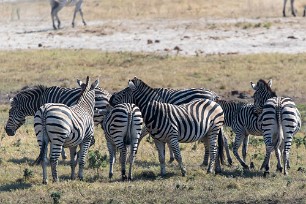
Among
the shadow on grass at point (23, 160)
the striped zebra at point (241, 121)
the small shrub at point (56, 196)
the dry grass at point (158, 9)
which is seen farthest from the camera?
the dry grass at point (158, 9)

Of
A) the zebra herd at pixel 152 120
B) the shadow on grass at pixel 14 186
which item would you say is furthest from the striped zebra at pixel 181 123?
the shadow on grass at pixel 14 186

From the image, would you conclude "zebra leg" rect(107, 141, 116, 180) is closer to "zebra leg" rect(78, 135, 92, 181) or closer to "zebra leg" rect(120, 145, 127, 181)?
"zebra leg" rect(120, 145, 127, 181)

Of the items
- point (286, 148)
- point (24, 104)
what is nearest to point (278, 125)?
point (286, 148)

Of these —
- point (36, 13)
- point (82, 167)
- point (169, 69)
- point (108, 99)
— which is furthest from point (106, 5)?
point (82, 167)

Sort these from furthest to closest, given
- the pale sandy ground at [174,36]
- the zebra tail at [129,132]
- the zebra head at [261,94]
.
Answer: the pale sandy ground at [174,36] < the zebra head at [261,94] < the zebra tail at [129,132]

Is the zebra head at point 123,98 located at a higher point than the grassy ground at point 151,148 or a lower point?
higher

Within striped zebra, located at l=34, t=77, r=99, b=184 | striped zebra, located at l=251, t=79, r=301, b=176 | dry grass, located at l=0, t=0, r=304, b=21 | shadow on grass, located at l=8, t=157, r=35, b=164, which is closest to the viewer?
striped zebra, located at l=34, t=77, r=99, b=184

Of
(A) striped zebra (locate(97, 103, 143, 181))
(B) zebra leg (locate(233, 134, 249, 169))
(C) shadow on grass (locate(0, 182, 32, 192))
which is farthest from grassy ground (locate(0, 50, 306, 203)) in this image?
(A) striped zebra (locate(97, 103, 143, 181))

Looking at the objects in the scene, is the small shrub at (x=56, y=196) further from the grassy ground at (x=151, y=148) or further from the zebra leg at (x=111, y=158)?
the zebra leg at (x=111, y=158)

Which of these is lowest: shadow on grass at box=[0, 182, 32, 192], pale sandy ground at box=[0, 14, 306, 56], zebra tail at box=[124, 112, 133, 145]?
shadow on grass at box=[0, 182, 32, 192]

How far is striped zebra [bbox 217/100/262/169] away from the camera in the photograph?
18.7 metres

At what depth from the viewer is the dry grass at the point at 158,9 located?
151ft

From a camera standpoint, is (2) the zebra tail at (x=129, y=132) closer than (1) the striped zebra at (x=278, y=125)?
Yes

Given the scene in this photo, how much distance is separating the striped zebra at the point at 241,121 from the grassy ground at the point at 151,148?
500 millimetres
